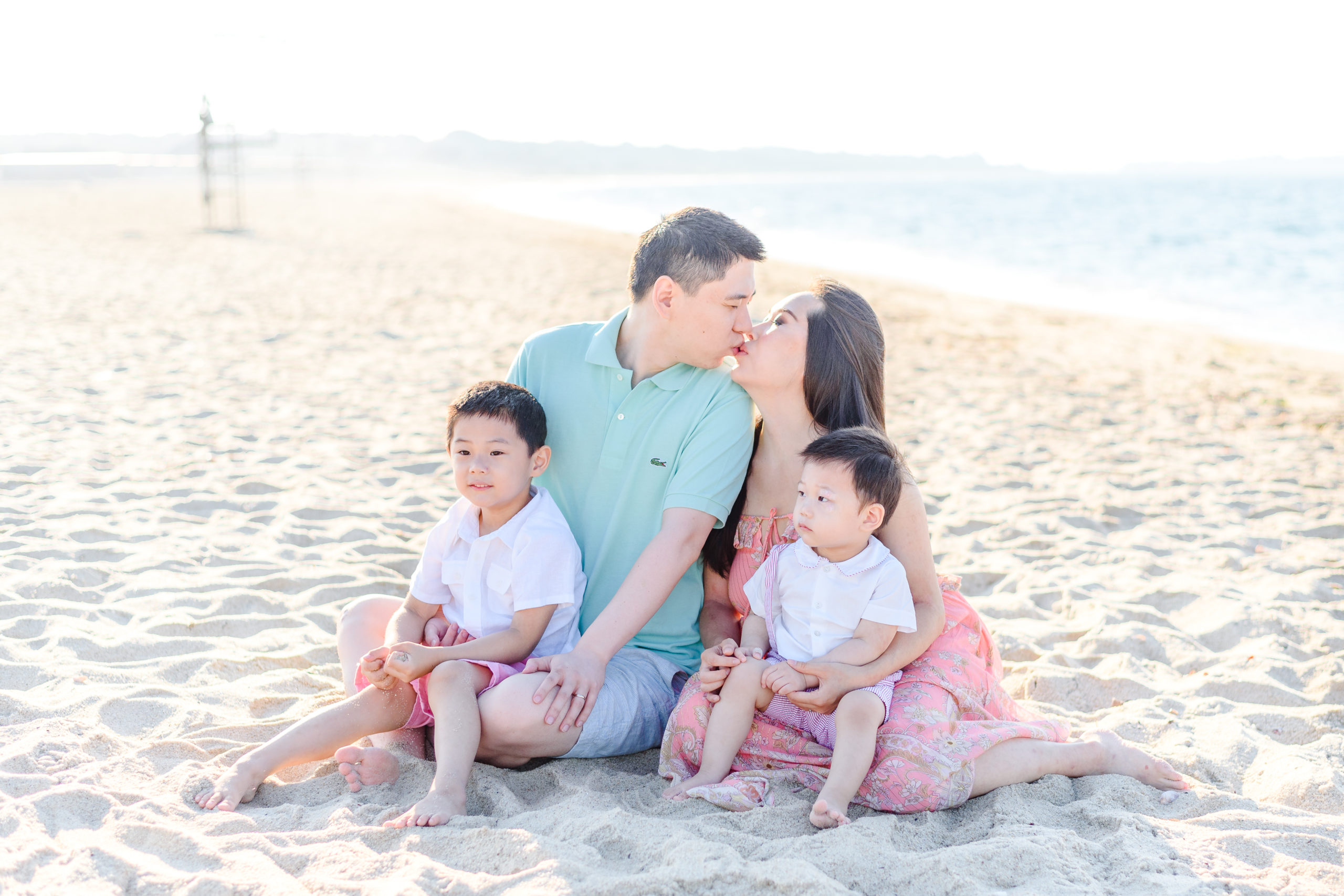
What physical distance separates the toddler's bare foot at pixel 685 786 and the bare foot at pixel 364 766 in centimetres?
70

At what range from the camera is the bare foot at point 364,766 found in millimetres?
2484

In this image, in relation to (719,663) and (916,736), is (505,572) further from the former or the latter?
(916,736)

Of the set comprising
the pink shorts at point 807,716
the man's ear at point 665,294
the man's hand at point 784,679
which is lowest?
the pink shorts at point 807,716

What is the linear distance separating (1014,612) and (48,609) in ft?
11.5

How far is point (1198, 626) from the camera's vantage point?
377 centimetres

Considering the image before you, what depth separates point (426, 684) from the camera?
259 cm

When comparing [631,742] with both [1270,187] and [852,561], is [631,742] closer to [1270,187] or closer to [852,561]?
[852,561]

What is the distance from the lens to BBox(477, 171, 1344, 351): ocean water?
14.5 metres

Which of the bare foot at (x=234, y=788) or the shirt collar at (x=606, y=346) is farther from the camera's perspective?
the shirt collar at (x=606, y=346)

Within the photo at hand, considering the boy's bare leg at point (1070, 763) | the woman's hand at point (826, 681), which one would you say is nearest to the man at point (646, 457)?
the woman's hand at point (826, 681)

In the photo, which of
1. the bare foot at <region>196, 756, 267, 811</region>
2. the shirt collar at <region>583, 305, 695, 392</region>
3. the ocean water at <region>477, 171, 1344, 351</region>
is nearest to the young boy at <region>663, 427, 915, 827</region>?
the shirt collar at <region>583, 305, 695, 392</region>

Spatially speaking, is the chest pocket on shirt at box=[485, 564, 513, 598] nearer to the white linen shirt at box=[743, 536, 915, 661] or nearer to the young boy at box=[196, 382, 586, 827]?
the young boy at box=[196, 382, 586, 827]

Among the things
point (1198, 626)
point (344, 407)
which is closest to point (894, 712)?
point (1198, 626)

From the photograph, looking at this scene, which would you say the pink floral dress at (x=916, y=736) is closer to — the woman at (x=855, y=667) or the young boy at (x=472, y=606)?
the woman at (x=855, y=667)
